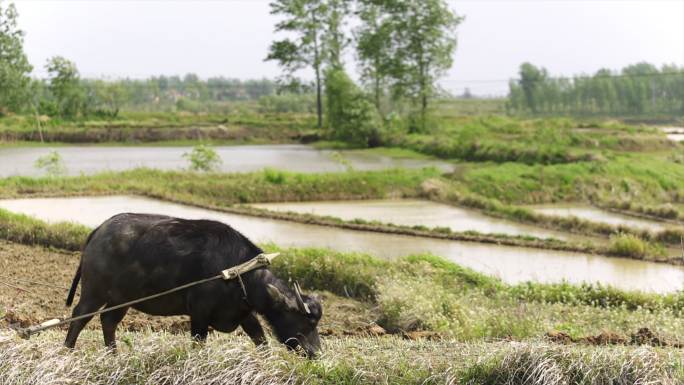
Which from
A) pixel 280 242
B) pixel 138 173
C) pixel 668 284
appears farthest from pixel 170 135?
pixel 668 284

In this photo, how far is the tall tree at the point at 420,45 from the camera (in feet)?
135

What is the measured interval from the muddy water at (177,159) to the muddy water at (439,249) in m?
7.49

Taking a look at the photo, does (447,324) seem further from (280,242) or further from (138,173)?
(138,173)

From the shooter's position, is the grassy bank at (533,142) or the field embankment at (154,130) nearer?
the grassy bank at (533,142)

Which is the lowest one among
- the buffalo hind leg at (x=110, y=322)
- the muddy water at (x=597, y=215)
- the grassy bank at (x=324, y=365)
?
the muddy water at (x=597, y=215)

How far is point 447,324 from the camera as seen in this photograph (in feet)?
28.2

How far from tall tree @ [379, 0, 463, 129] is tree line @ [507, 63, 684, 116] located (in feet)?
72.9

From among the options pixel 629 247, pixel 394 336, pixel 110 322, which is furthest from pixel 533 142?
pixel 110 322

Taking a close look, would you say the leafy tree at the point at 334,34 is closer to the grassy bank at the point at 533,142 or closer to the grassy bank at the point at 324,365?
the grassy bank at the point at 533,142

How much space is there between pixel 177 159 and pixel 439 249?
18360mm

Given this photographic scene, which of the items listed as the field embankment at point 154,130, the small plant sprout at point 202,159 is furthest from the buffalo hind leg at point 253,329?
the field embankment at point 154,130

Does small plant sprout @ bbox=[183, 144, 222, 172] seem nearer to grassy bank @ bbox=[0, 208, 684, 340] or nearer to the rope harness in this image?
grassy bank @ bbox=[0, 208, 684, 340]

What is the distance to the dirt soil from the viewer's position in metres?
8.62

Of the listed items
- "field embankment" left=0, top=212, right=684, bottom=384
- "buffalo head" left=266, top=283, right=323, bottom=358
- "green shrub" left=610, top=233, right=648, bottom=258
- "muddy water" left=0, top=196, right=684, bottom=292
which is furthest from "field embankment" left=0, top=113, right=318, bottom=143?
"buffalo head" left=266, top=283, right=323, bottom=358
